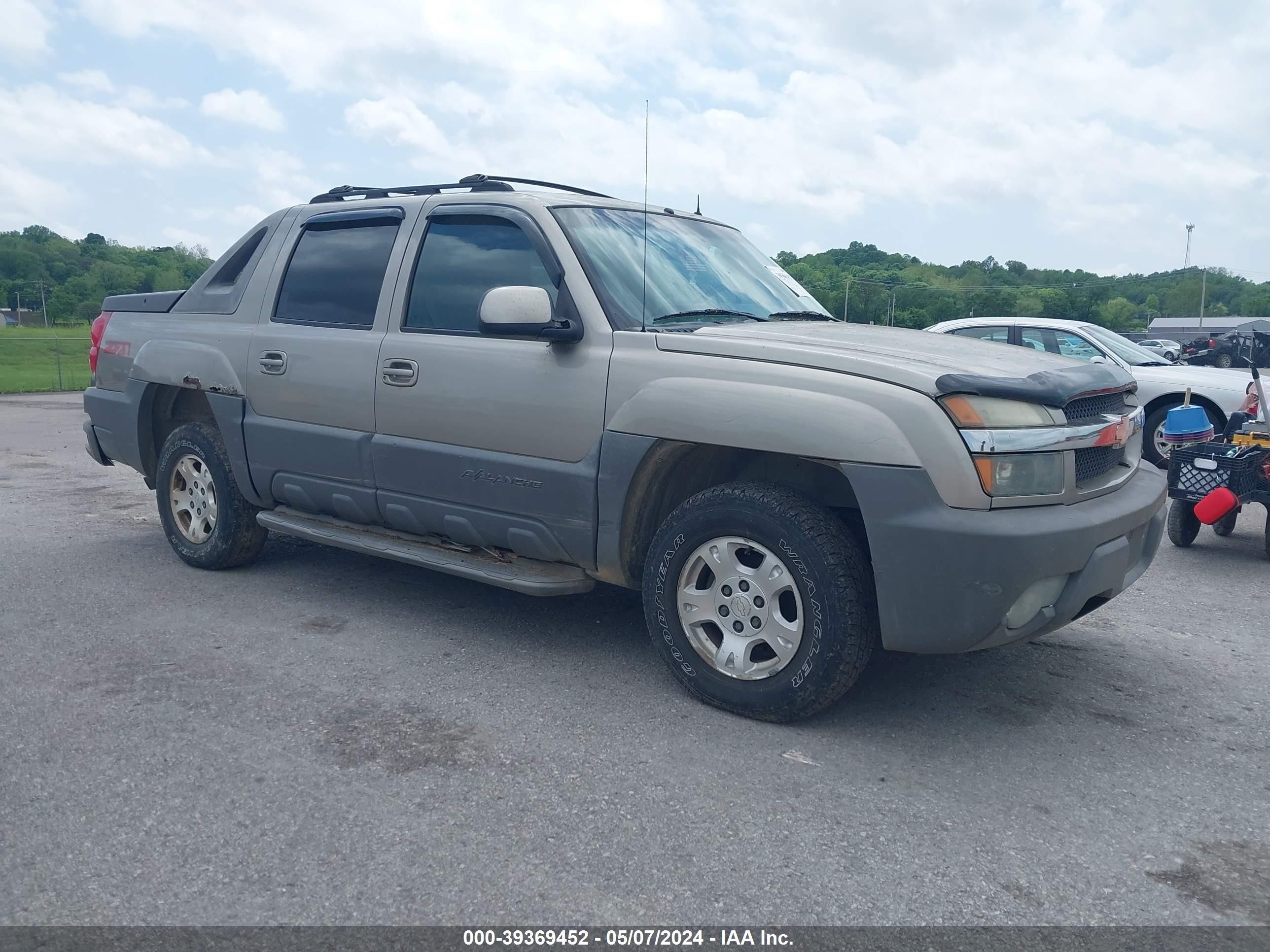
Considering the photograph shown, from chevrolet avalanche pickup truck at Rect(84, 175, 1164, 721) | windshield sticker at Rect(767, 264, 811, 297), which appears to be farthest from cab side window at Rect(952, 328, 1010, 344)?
chevrolet avalanche pickup truck at Rect(84, 175, 1164, 721)

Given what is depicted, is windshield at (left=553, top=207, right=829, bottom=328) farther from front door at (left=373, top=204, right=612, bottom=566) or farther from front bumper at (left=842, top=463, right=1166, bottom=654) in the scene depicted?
Answer: front bumper at (left=842, top=463, right=1166, bottom=654)

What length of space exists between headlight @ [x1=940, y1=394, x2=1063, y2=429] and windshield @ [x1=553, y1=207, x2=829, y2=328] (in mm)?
1294

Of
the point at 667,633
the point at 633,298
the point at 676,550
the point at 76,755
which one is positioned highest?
the point at 633,298

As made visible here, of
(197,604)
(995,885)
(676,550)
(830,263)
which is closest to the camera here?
(995,885)

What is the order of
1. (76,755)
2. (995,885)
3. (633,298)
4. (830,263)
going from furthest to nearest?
(830,263)
(633,298)
(76,755)
(995,885)

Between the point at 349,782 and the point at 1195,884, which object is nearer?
the point at 1195,884

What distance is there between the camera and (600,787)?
10.7 ft

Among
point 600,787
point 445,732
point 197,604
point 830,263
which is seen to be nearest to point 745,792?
point 600,787

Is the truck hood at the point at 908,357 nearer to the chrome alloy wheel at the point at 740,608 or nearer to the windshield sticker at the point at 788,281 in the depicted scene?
the chrome alloy wheel at the point at 740,608

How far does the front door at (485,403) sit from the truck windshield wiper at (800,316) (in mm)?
977

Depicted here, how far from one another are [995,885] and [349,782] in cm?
187

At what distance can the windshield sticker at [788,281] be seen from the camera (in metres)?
5.32

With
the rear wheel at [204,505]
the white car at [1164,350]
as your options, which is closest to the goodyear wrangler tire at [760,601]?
the rear wheel at [204,505]

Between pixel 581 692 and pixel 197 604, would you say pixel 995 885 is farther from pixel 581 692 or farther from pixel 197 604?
pixel 197 604
